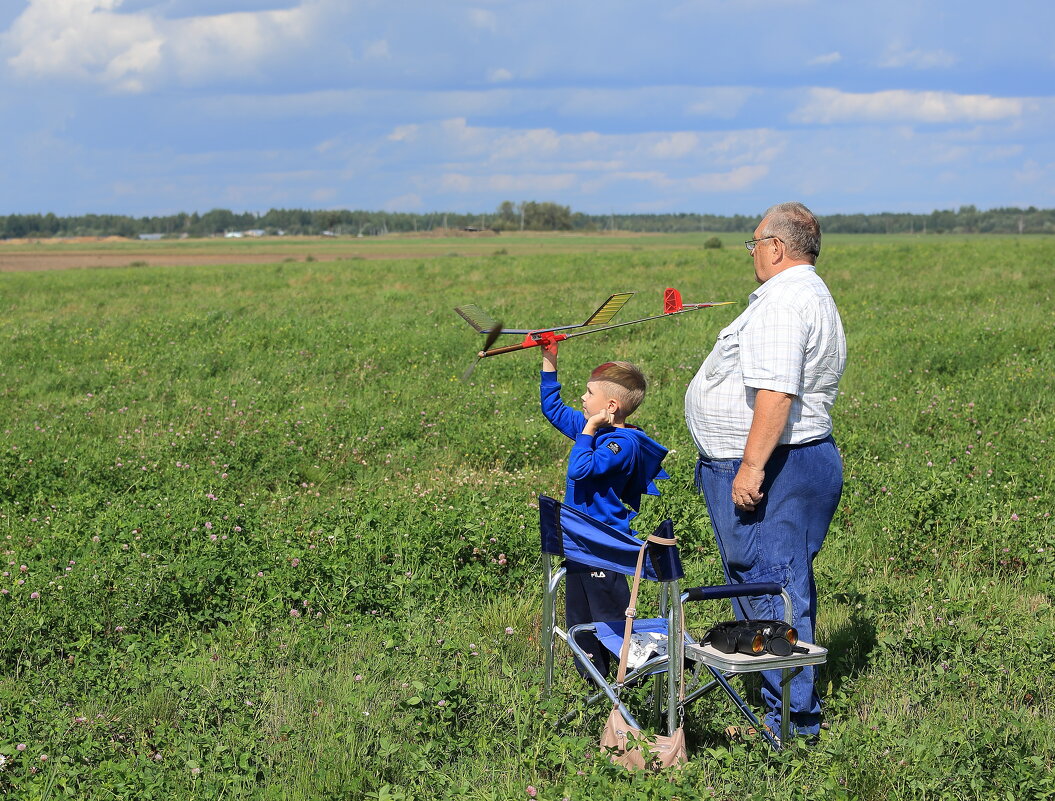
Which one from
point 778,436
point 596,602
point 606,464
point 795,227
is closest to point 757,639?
point 778,436

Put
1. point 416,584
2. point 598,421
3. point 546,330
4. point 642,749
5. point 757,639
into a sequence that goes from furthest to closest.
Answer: point 416,584 < point 598,421 < point 546,330 < point 757,639 < point 642,749

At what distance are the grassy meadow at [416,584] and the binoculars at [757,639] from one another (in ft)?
1.09

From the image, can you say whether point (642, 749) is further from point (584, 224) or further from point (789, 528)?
point (584, 224)

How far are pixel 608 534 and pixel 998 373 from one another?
911cm

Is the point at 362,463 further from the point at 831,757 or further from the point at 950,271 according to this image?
the point at 950,271

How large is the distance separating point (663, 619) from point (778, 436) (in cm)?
88

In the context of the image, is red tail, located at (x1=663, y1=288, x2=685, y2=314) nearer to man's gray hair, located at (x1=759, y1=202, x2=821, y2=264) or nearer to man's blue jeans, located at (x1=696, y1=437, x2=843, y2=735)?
man's gray hair, located at (x1=759, y1=202, x2=821, y2=264)

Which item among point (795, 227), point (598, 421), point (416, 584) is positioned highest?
point (795, 227)

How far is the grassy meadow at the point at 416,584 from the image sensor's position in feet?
11.1

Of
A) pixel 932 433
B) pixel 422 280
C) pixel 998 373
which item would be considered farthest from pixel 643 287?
pixel 932 433

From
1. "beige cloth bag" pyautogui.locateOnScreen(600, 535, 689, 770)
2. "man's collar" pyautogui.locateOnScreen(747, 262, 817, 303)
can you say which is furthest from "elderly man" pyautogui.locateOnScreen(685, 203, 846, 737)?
"beige cloth bag" pyautogui.locateOnScreen(600, 535, 689, 770)

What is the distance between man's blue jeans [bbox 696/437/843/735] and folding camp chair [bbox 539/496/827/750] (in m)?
0.19

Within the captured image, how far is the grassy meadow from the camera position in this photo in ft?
11.1

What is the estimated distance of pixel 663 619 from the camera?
12.2 ft
